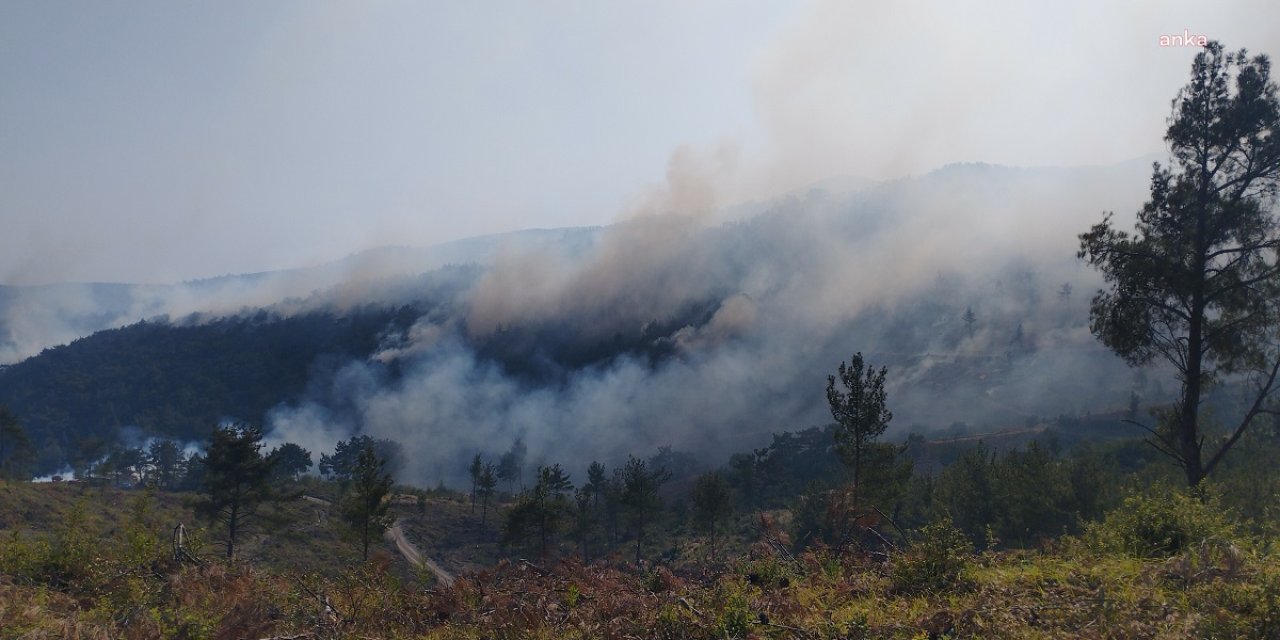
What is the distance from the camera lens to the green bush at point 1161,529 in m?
10.7

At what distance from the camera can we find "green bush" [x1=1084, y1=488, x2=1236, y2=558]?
1074 centimetres

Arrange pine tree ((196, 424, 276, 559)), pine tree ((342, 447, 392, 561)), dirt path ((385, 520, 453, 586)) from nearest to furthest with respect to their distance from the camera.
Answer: pine tree ((342, 447, 392, 561)) < pine tree ((196, 424, 276, 559)) < dirt path ((385, 520, 453, 586))

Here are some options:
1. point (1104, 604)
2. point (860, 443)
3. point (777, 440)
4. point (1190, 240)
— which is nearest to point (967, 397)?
point (777, 440)

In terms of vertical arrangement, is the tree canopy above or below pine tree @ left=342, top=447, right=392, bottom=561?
above

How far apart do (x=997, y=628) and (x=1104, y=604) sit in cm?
132

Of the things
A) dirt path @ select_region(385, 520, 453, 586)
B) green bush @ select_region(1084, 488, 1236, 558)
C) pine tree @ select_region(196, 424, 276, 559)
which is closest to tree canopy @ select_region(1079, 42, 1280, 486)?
green bush @ select_region(1084, 488, 1236, 558)

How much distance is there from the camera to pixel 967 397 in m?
182

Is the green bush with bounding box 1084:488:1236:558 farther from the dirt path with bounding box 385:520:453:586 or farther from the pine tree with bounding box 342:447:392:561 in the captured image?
the dirt path with bounding box 385:520:453:586

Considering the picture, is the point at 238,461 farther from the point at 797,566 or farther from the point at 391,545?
the point at 797,566

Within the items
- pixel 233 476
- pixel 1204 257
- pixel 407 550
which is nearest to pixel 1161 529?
pixel 1204 257

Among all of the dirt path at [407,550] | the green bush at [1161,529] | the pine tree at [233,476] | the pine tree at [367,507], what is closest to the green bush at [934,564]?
the green bush at [1161,529]

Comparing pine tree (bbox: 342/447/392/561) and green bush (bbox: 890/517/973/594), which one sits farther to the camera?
pine tree (bbox: 342/447/392/561)

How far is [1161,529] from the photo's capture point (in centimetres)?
1117

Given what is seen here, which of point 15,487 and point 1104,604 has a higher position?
point 1104,604
